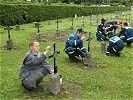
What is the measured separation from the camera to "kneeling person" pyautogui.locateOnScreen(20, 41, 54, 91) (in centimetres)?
906

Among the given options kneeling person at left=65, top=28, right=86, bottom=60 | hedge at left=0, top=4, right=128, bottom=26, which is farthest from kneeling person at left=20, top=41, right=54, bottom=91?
hedge at left=0, top=4, right=128, bottom=26

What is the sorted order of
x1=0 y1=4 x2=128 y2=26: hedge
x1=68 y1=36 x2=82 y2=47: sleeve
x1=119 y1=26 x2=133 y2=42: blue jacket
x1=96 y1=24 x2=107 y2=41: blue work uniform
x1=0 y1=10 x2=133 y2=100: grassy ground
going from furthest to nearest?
1. x1=0 y1=4 x2=128 y2=26: hedge
2. x1=96 y1=24 x2=107 y2=41: blue work uniform
3. x1=119 y1=26 x2=133 y2=42: blue jacket
4. x1=68 y1=36 x2=82 y2=47: sleeve
5. x1=0 y1=10 x2=133 y2=100: grassy ground

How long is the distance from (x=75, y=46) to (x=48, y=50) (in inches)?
153

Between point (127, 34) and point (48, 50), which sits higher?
point (48, 50)

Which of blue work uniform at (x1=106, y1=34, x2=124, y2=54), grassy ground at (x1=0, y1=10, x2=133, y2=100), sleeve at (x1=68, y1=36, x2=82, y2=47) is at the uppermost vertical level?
sleeve at (x1=68, y1=36, x2=82, y2=47)

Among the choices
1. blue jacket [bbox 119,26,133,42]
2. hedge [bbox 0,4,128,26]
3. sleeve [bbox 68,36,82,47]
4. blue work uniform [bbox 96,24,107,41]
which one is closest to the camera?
sleeve [bbox 68,36,82,47]

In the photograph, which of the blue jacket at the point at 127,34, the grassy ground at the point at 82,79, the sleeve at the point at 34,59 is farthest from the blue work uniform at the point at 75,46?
the blue jacket at the point at 127,34

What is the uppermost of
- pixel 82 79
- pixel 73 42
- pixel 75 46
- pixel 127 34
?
pixel 73 42

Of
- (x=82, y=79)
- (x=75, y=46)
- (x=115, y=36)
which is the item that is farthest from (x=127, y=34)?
(x=82, y=79)

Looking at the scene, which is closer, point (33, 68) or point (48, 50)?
point (48, 50)

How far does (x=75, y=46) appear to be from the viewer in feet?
42.1

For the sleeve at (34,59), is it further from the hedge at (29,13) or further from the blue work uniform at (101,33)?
the hedge at (29,13)

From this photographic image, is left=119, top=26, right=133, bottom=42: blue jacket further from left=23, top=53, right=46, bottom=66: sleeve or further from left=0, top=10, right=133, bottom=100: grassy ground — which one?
left=23, top=53, right=46, bottom=66: sleeve

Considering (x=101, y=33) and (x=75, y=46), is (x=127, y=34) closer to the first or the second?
(x=101, y=33)
